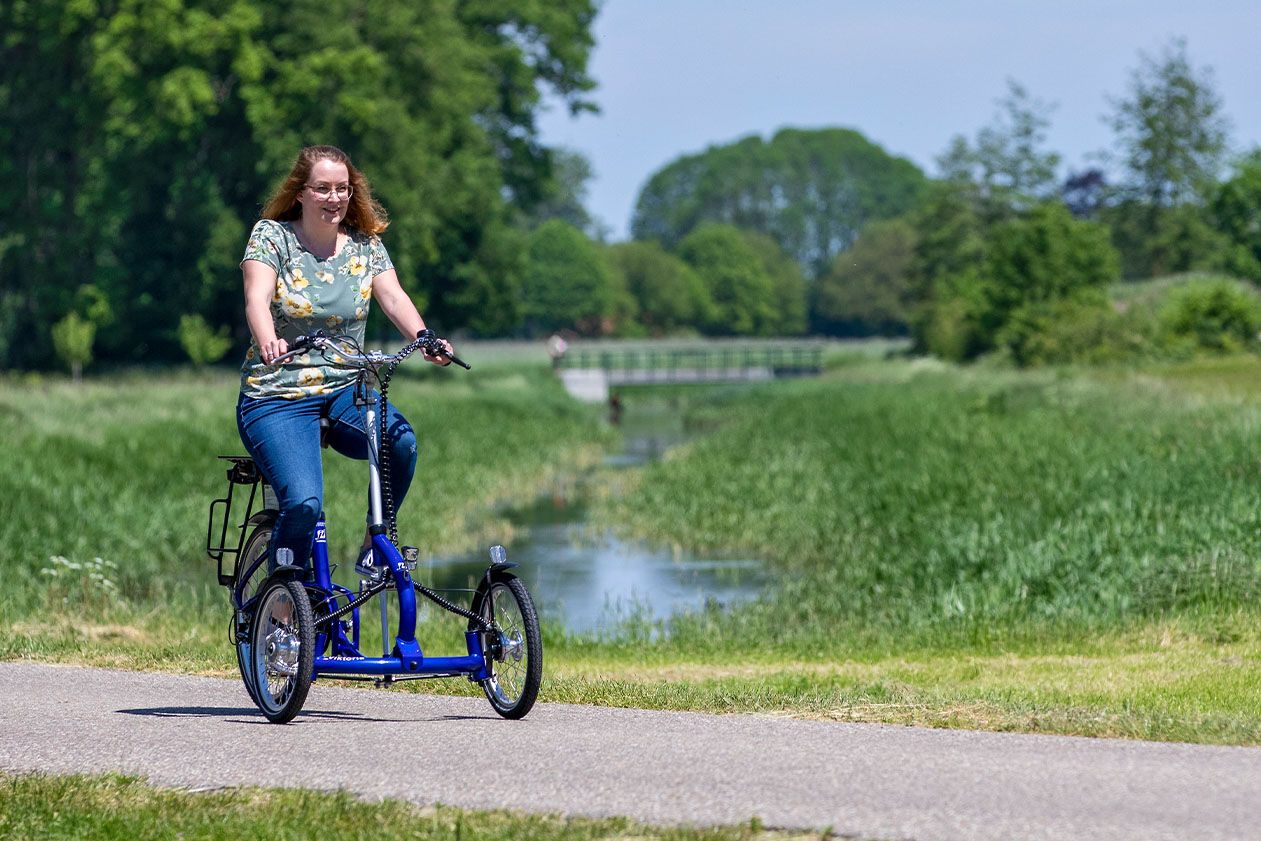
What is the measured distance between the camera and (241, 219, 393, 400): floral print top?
7062 millimetres

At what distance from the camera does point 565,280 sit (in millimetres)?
117688

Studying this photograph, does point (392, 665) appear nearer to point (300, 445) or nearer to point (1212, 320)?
point (300, 445)

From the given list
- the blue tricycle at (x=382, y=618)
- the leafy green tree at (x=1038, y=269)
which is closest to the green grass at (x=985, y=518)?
the blue tricycle at (x=382, y=618)

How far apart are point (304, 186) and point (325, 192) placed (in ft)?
0.33

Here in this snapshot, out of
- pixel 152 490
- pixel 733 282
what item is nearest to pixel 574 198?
pixel 733 282

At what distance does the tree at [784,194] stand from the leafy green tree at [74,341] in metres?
113

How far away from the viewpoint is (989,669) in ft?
34.8

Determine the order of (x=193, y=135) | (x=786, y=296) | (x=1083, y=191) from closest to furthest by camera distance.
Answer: (x=193, y=135)
(x=1083, y=191)
(x=786, y=296)

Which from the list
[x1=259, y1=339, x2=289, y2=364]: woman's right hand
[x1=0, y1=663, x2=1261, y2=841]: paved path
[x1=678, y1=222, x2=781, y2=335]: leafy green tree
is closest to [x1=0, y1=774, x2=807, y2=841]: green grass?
[x1=0, y1=663, x2=1261, y2=841]: paved path

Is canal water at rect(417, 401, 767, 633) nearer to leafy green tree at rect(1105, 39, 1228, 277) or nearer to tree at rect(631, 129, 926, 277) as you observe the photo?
leafy green tree at rect(1105, 39, 1228, 277)

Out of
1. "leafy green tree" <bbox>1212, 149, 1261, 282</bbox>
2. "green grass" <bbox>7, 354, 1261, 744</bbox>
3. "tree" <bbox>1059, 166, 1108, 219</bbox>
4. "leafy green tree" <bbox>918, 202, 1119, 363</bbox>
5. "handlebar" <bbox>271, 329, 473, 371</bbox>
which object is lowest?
"green grass" <bbox>7, 354, 1261, 744</bbox>

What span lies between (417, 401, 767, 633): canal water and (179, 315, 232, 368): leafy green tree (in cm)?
1939

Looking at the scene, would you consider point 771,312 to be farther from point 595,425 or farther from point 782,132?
point 595,425

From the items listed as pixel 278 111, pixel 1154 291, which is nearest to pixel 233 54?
pixel 278 111
